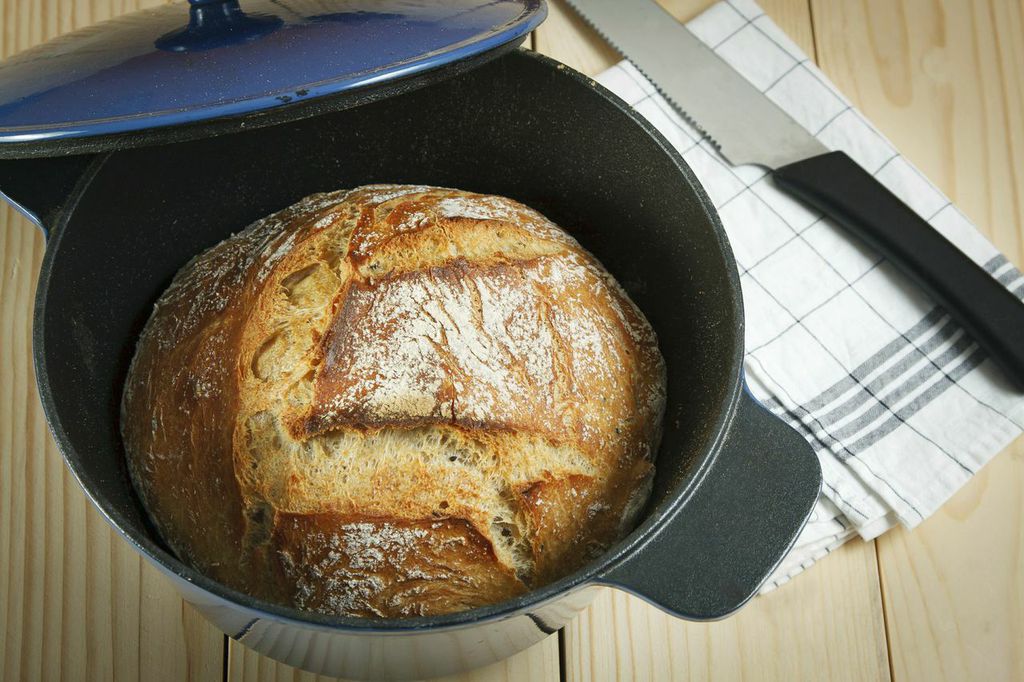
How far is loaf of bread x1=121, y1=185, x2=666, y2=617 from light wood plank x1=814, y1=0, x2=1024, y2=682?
505mm

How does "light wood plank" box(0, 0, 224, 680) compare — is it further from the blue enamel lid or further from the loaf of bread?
the blue enamel lid

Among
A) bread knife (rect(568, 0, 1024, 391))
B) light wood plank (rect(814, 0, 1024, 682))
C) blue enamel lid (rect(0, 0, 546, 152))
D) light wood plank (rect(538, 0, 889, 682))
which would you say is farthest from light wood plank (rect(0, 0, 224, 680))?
bread knife (rect(568, 0, 1024, 391))

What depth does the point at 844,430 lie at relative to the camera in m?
1.31

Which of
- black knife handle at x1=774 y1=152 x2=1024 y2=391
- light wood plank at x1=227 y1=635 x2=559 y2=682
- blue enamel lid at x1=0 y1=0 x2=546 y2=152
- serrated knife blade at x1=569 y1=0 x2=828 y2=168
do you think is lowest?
light wood plank at x1=227 y1=635 x2=559 y2=682

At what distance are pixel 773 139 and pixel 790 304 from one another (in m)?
0.28

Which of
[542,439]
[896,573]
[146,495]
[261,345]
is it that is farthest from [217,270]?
[896,573]

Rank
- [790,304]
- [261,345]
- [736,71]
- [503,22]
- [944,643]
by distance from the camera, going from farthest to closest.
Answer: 1. [736,71]
2. [790,304]
3. [944,643]
4. [261,345]
5. [503,22]

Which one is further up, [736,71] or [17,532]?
[736,71]

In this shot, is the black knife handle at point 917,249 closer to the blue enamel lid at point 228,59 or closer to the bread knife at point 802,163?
the bread knife at point 802,163

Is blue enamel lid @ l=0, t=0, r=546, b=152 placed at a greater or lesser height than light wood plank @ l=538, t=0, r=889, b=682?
greater

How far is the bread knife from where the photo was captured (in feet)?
4.33

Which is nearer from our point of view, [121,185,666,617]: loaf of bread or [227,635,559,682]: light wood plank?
[121,185,666,617]: loaf of bread

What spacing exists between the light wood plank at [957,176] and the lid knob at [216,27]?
106cm

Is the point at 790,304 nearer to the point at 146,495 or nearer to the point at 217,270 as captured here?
the point at 217,270
